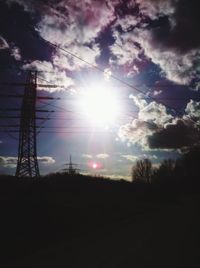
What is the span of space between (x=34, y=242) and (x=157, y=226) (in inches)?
219

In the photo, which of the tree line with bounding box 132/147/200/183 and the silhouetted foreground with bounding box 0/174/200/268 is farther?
the tree line with bounding box 132/147/200/183

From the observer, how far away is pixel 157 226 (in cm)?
1415

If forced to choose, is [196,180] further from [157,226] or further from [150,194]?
[157,226]

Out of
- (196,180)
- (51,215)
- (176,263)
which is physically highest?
(196,180)

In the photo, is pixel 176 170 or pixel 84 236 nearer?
pixel 84 236

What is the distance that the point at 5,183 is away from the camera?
21.5 metres

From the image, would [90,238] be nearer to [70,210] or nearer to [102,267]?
[102,267]

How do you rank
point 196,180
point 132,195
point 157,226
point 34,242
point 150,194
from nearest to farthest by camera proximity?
point 34,242 → point 157,226 → point 132,195 → point 150,194 → point 196,180

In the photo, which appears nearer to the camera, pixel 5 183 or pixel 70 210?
pixel 70 210

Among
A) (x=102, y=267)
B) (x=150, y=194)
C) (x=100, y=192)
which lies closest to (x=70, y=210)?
(x=102, y=267)

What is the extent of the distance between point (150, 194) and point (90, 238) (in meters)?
21.1

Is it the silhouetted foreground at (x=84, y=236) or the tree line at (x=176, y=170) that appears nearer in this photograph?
the silhouetted foreground at (x=84, y=236)

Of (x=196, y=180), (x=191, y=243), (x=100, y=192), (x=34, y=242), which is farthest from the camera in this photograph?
(x=196, y=180)

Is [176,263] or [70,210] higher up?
[70,210]
